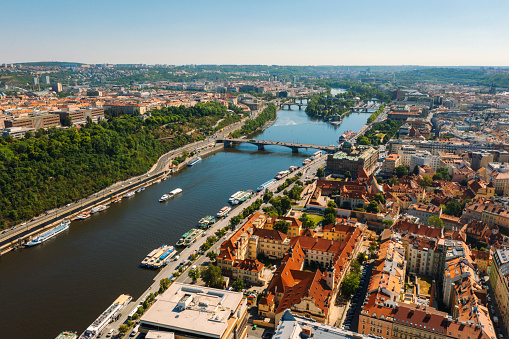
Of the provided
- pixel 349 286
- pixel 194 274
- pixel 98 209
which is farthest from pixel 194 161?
pixel 349 286

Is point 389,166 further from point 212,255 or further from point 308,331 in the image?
point 308,331

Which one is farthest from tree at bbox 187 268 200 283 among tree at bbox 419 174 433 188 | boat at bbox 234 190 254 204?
tree at bbox 419 174 433 188

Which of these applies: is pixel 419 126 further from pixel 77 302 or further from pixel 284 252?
pixel 77 302

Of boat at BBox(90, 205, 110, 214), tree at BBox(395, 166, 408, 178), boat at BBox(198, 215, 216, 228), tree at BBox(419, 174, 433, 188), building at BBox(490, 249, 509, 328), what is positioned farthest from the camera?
tree at BBox(395, 166, 408, 178)

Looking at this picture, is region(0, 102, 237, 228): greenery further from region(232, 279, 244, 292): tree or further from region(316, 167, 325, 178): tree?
region(316, 167, 325, 178): tree

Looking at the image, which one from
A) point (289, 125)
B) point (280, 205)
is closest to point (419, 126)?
point (289, 125)
